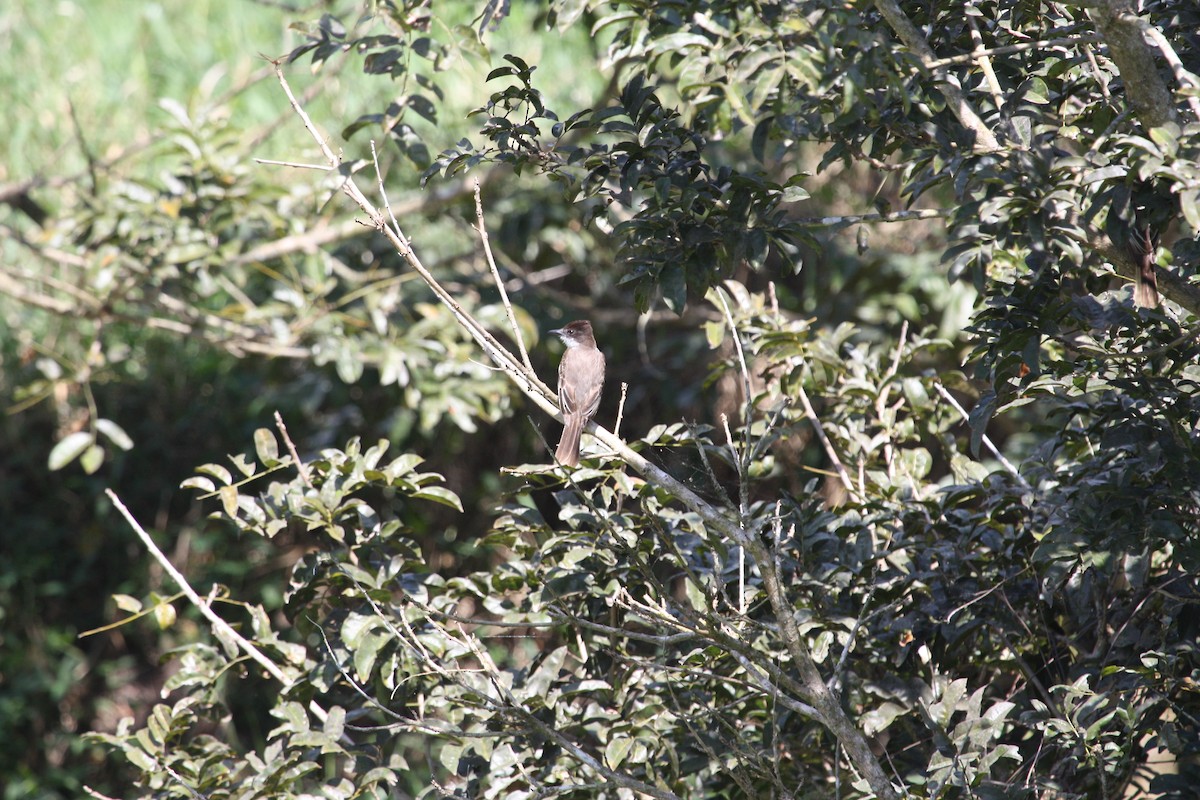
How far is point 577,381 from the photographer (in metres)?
4.25

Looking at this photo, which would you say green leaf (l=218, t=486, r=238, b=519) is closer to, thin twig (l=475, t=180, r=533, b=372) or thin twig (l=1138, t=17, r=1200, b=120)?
thin twig (l=475, t=180, r=533, b=372)

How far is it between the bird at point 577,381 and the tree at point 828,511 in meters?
0.58

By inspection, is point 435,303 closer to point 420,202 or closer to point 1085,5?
point 420,202

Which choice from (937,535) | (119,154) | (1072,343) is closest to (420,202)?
(119,154)

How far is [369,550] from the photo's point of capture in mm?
3041

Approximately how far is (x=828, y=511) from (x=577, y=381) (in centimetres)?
147

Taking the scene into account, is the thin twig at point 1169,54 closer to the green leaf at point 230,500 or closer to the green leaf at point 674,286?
the green leaf at point 674,286

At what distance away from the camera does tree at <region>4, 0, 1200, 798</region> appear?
7.07ft

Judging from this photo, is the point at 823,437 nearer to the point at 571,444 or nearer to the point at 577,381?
A: the point at 571,444

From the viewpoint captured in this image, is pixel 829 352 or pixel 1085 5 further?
pixel 829 352

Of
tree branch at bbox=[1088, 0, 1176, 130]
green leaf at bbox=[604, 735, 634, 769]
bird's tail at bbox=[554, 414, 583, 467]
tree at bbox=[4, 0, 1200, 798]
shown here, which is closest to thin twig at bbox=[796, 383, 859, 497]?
tree at bbox=[4, 0, 1200, 798]

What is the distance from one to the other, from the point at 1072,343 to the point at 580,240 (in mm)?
3932

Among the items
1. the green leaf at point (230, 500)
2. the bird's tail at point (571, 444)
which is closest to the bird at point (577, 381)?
the bird's tail at point (571, 444)

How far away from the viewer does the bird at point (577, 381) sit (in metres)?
3.62
